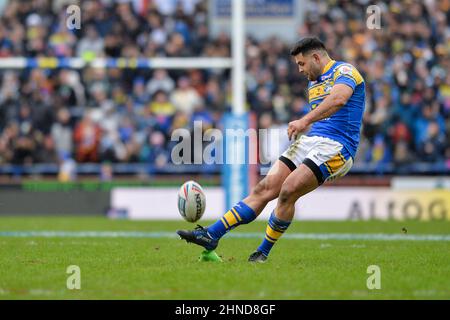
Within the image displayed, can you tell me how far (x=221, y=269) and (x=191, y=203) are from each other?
1.32 m

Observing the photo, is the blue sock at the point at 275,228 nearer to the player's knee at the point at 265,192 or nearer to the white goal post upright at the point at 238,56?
the player's knee at the point at 265,192

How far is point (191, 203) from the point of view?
9.91 meters

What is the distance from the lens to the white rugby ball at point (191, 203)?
390 inches

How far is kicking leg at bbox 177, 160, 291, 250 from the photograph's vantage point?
9.37 m

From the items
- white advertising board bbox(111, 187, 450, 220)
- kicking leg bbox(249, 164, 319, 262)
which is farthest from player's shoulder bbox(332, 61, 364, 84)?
white advertising board bbox(111, 187, 450, 220)

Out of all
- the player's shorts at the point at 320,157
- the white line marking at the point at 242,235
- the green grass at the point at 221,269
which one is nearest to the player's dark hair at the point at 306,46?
the player's shorts at the point at 320,157

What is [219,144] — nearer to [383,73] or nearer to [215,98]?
[215,98]

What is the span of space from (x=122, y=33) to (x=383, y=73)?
619 centimetres

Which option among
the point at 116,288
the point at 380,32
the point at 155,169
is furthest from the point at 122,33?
the point at 116,288

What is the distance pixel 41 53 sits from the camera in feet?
73.0

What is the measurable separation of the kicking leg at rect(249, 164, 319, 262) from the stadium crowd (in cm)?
1130

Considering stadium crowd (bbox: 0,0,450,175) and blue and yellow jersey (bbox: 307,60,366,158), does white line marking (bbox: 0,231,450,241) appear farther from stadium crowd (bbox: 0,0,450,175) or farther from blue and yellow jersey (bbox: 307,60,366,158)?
stadium crowd (bbox: 0,0,450,175)
